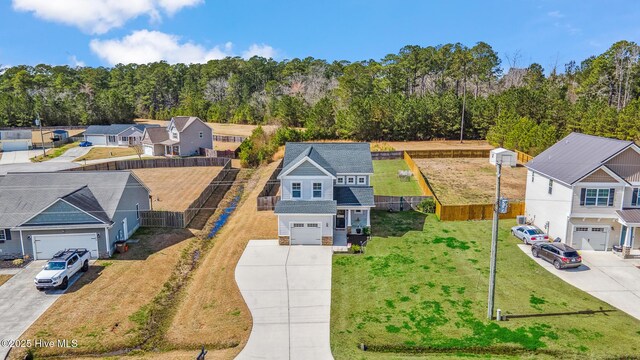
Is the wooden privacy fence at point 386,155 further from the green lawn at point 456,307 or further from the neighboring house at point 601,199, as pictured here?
the neighboring house at point 601,199

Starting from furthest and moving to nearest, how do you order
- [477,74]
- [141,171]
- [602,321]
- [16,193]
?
1. [477,74]
2. [141,171]
3. [16,193]
4. [602,321]

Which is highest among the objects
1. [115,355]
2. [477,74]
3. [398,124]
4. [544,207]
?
[477,74]

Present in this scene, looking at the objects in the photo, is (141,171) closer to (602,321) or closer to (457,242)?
(457,242)

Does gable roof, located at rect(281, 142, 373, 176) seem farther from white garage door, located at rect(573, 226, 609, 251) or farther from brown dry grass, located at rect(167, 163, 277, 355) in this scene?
white garage door, located at rect(573, 226, 609, 251)

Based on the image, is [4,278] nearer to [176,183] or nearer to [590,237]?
[176,183]

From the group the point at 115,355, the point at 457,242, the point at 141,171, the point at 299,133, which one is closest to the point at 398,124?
the point at 299,133

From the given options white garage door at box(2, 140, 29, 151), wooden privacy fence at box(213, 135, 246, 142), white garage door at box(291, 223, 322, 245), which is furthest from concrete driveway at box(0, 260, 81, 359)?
wooden privacy fence at box(213, 135, 246, 142)
